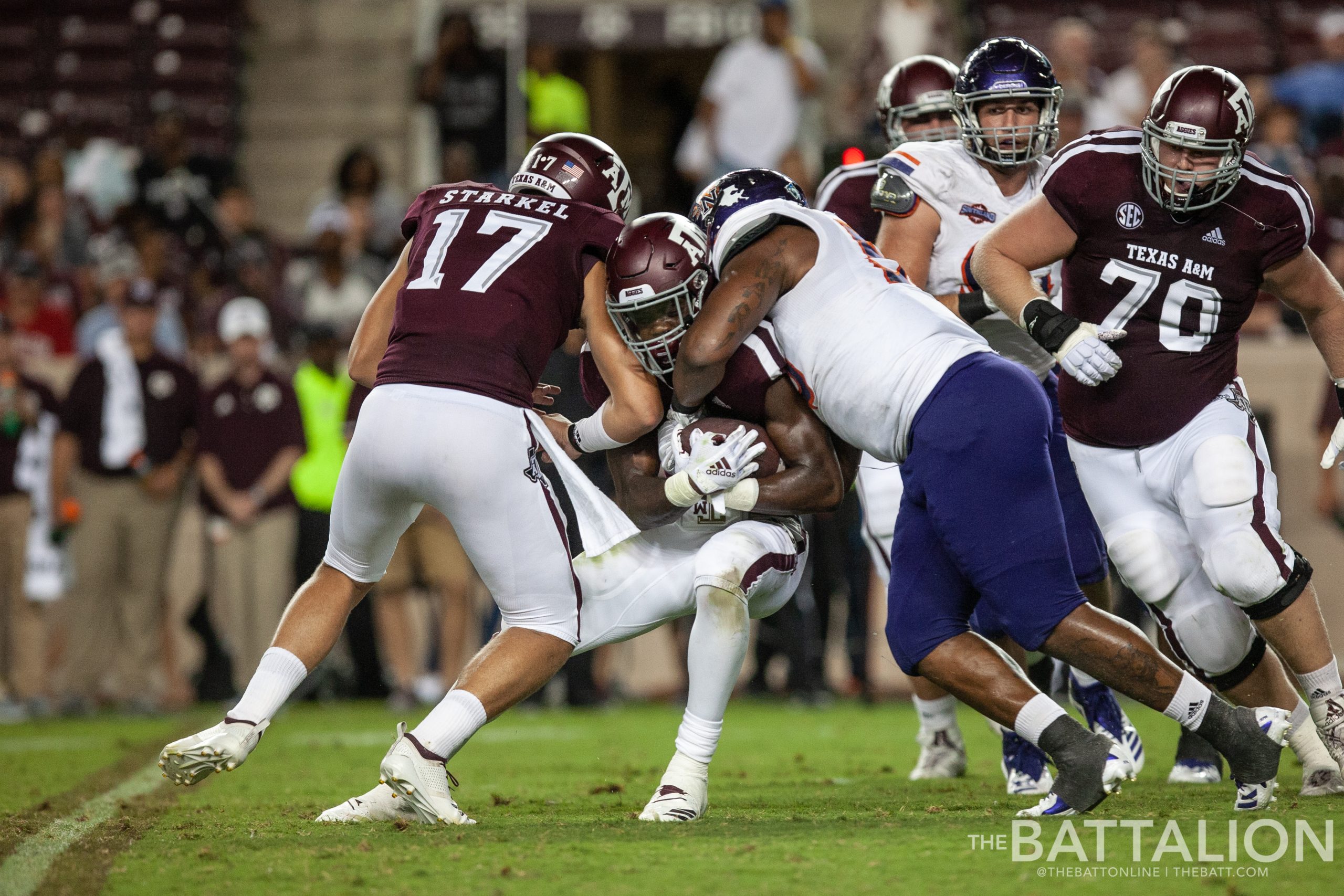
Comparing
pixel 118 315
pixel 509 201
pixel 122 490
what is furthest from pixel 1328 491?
pixel 118 315

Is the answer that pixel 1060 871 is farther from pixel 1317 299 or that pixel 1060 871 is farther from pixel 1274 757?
pixel 1317 299

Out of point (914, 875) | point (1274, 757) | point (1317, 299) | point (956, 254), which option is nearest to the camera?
point (914, 875)

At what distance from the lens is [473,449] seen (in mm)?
4133

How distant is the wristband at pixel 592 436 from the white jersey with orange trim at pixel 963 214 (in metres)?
A: 1.49

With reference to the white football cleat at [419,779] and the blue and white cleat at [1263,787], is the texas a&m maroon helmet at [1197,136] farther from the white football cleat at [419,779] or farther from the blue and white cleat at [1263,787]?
the white football cleat at [419,779]

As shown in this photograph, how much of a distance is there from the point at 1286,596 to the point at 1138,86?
7287 millimetres

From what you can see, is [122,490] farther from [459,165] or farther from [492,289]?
[492,289]

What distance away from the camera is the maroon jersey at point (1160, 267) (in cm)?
445

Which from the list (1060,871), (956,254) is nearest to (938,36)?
(956,254)

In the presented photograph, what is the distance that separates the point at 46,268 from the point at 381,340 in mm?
8035

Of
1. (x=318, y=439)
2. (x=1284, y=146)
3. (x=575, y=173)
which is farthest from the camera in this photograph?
(x=1284, y=146)

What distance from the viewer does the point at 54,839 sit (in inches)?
166

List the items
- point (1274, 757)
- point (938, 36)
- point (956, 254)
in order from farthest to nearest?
point (938, 36), point (956, 254), point (1274, 757)

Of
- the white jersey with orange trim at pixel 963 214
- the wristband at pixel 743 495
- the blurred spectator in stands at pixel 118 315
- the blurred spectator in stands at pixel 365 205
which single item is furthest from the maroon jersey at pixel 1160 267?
the blurred spectator in stands at pixel 365 205
